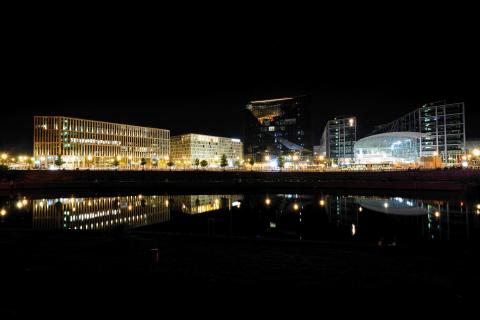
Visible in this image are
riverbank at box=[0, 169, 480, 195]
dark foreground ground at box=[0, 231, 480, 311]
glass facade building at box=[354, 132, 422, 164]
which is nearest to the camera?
dark foreground ground at box=[0, 231, 480, 311]

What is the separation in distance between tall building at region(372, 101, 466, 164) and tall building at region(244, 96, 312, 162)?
64588 mm

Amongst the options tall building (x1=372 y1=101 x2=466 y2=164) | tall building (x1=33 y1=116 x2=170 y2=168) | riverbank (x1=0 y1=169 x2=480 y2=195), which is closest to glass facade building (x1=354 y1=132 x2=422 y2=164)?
tall building (x1=372 y1=101 x2=466 y2=164)

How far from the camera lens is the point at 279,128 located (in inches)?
7446

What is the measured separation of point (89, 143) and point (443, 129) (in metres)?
137

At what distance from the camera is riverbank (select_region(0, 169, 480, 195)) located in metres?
49.7

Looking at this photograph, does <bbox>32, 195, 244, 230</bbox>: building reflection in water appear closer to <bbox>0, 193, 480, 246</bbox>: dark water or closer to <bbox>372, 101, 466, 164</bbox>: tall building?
<bbox>0, 193, 480, 246</bbox>: dark water

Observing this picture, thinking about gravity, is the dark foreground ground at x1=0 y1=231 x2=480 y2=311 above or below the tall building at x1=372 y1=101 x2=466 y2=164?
below

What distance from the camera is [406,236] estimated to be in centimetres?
1966

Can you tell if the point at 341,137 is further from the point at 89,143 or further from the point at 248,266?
the point at 248,266

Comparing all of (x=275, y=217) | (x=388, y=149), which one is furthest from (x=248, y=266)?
(x=388, y=149)

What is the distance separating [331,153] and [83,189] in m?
129

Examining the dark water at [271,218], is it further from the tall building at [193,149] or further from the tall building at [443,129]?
the tall building at [193,149]

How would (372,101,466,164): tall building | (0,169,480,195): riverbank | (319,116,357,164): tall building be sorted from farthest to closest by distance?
(319,116,357,164): tall building < (372,101,466,164): tall building < (0,169,480,195): riverbank

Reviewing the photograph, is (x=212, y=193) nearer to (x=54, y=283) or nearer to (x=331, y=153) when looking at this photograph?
(x=54, y=283)
